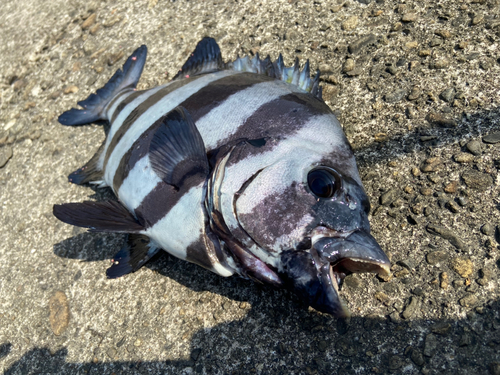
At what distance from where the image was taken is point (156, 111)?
240 centimetres

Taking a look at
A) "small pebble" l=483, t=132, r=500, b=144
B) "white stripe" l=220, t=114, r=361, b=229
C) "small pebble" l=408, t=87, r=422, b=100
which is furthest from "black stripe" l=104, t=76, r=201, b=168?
"small pebble" l=483, t=132, r=500, b=144

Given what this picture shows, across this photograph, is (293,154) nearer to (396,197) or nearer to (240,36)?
(396,197)

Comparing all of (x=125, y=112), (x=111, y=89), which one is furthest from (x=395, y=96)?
(x=111, y=89)

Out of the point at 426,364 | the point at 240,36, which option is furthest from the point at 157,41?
the point at 426,364

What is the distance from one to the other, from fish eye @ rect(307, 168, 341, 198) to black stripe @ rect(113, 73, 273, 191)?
29.9 inches

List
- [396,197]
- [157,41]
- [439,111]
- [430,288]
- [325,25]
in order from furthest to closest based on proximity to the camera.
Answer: [157,41] < [325,25] < [439,111] < [396,197] < [430,288]

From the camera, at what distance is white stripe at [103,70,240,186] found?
2342 millimetres

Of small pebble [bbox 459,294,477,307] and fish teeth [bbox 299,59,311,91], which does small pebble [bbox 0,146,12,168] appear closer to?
fish teeth [bbox 299,59,311,91]

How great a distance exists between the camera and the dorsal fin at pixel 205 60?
111 inches

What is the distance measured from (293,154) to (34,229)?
2345 mm

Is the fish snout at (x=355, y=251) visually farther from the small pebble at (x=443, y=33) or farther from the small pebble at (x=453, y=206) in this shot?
the small pebble at (x=443, y=33)

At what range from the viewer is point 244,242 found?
1722 mm

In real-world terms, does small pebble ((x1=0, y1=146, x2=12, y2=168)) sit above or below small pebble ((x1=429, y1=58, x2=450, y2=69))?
above

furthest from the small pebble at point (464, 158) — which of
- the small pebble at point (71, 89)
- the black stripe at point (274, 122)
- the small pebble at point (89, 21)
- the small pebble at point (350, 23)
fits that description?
the small pebble at point (89, 21)
